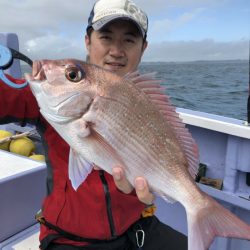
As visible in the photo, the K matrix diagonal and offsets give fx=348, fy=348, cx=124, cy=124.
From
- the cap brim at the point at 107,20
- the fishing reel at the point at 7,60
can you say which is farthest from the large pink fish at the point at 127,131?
the cap brim at the point at 107,20

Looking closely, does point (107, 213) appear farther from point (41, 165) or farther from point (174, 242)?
point (41, 165)

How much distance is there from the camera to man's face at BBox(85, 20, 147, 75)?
7.52 feet

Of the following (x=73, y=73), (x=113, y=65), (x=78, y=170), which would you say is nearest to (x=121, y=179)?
(x=78, y=170)

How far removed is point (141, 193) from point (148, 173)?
11cm

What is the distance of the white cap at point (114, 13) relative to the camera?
2.18 m

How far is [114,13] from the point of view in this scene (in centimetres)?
217

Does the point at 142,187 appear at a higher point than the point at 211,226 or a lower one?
higher

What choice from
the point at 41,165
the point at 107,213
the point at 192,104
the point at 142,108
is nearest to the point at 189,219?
the point at 142,108

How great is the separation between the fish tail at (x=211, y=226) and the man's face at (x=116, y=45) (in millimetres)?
1153

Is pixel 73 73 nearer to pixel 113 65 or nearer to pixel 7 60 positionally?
pixel 7 60

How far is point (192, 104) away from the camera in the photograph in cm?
1247

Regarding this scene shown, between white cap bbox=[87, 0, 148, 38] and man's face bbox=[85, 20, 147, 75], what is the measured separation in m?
0.06

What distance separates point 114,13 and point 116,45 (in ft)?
0.74

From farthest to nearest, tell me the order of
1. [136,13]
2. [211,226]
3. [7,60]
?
[136,13] < [7,60] < [211,226]
